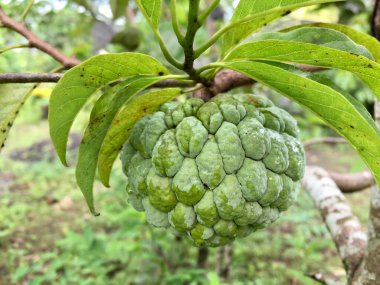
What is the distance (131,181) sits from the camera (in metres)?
0.98

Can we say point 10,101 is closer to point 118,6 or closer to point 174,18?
point 174,18

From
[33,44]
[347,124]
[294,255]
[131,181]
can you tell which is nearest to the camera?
[347,124]

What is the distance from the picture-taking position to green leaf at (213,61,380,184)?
2.31 ft

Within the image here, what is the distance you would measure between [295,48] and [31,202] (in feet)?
15.8

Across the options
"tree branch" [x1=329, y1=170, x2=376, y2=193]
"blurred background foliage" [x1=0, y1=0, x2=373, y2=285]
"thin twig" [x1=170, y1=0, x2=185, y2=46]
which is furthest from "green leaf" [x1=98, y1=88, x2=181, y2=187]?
"tree branch" [x1=329, y1=170, x2=376, y2=193]

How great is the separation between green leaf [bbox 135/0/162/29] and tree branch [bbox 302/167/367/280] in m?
0.94

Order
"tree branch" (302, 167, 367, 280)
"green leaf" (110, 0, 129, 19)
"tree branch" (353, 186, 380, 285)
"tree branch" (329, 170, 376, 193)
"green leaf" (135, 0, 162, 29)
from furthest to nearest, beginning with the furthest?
"green leaf" (110, 0, 129, 19) → "tree branch" (329, 170, 376, 193) → "tree branch" (302, 167, 367, 280) → "tree branch" (353, 186, 380, 285) → "green leaf" (135, 0, 162, 29)

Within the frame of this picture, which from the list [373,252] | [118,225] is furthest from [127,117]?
[118,225]

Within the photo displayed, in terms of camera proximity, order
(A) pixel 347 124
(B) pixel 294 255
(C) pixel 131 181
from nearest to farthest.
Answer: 1. (A) pixel 347 124
2. (C) pixel 131 181
3. (B) pixel 294 255

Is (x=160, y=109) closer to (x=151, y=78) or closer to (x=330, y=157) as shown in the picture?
(x=151, y=78)

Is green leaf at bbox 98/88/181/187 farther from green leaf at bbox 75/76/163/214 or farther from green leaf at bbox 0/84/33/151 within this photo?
green leaf at bbox 0/84/33/151

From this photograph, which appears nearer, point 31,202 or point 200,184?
point 200,184

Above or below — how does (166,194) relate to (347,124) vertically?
below

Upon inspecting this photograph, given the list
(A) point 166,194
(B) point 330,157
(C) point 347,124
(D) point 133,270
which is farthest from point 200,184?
(B) point 330,157
